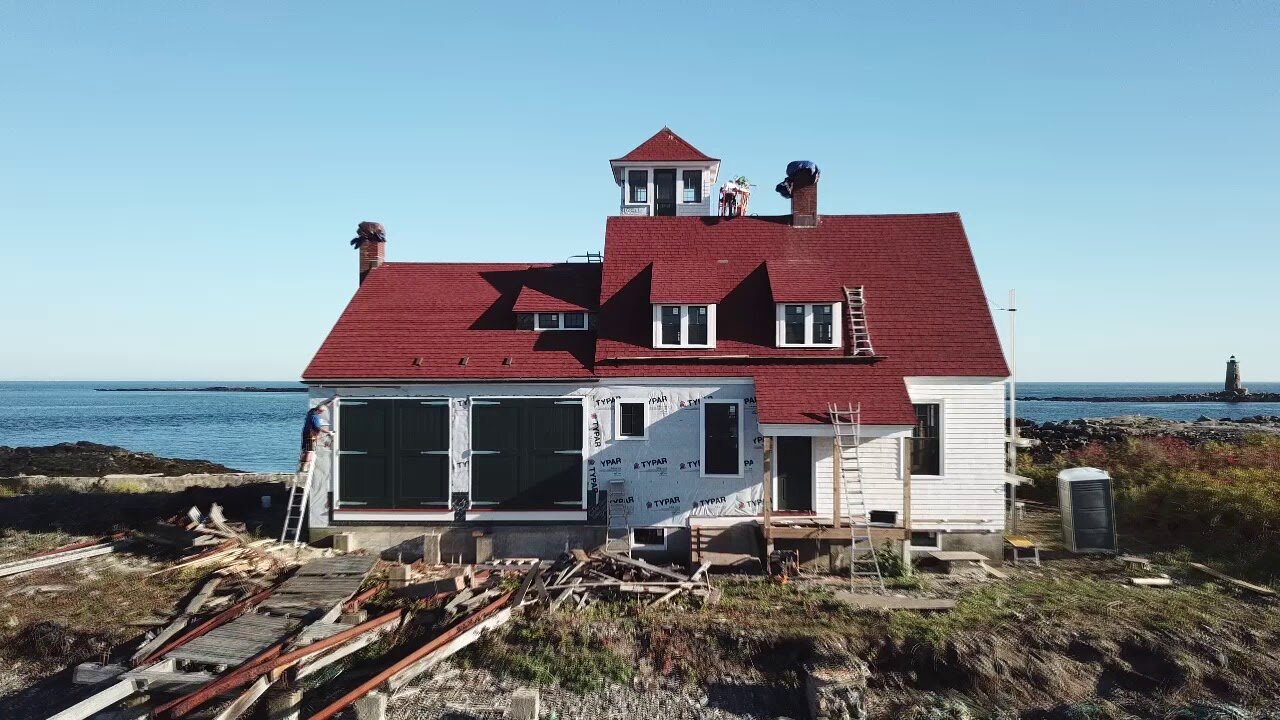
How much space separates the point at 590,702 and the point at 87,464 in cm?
4705

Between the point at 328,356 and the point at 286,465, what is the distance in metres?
43.6

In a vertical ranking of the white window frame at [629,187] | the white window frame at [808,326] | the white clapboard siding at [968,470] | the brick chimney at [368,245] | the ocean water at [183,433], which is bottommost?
the ocean water at [183,433]

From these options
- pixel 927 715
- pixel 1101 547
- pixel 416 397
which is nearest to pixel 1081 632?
pixel 927 715

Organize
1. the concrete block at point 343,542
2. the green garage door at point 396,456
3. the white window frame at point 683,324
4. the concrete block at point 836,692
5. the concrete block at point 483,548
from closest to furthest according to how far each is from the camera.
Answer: the concrete block at point 836,692 → the concrete block at point 483,548 → the concrete block at point 343,542 → the green garage door at point 396,456 → the white window frame at point 683,324

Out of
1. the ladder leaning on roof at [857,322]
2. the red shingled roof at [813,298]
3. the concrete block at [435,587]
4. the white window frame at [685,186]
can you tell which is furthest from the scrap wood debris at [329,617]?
the white window frame at [685,186]

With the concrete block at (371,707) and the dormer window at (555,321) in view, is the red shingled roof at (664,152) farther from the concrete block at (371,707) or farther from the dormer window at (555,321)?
the concrete block at (371,707)

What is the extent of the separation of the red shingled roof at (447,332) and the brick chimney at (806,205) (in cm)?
664

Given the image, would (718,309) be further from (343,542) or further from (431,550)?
(343,542)

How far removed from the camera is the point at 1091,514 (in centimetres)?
1833

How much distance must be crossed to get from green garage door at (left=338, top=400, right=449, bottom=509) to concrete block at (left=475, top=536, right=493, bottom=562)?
1.37 m

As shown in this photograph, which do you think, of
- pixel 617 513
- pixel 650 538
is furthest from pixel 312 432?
pixel 650 538

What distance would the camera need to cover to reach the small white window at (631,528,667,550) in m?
18.1

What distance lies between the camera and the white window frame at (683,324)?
18797mm

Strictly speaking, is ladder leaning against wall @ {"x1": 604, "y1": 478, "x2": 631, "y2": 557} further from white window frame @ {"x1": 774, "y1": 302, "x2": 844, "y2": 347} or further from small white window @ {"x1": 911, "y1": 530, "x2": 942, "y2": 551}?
small white window @ {"x1": 911, "y1": 530, "x2": 942, "y2": 551}
